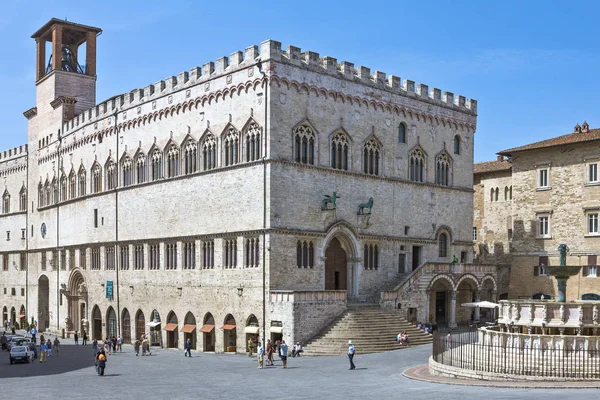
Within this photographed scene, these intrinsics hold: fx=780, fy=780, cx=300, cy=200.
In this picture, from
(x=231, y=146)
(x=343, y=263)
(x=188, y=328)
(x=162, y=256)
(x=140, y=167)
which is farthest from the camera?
(x=140, y=167)

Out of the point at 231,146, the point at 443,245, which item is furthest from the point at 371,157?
the point at 443,245

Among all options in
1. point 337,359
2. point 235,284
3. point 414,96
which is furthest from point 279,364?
point 414,96

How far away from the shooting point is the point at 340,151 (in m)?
45.1

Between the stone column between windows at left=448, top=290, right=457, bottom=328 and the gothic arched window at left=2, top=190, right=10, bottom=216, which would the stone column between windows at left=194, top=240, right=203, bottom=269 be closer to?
the stone column between windows at left=448, top=290, right=457, bottom=328

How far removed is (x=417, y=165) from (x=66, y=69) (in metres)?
31.0

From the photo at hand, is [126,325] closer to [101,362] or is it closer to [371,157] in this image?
[101,362]

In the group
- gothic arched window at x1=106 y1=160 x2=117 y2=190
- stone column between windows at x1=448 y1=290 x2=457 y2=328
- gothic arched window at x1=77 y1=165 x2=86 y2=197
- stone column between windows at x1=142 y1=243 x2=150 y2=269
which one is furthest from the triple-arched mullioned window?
gothic arched window at x1=77 y1=165 x2=86 y2=197

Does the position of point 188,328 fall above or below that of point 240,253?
below

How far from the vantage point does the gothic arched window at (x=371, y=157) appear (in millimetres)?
46531

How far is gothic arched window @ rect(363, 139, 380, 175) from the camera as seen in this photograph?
153ft

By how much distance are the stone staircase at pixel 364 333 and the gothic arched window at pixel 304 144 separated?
8.47 m

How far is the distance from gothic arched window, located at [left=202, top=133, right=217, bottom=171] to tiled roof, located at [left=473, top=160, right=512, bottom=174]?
24988 millimetres

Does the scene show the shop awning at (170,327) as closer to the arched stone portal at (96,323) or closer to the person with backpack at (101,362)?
the arched stone portal at (96,323)

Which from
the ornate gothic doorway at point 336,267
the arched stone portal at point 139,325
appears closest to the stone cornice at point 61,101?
the arched stone portal at point 139,325
